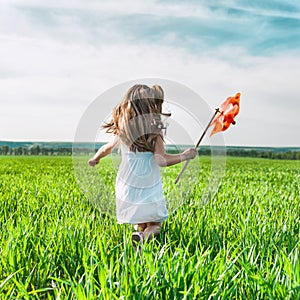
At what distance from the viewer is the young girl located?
334 cm

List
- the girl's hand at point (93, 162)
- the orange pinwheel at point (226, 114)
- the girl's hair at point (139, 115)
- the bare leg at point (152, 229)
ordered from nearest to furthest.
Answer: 1. the orange pinwheel at point (226, 114)
2. the girl's hair at point (139, 115)
3. the bare leg at point (152, 229)
4. the girl's hand at point (93, 162)

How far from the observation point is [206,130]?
10.7ft

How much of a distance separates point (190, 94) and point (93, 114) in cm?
62

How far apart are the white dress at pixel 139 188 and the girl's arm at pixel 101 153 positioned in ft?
0.37

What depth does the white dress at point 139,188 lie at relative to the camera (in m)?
3.43

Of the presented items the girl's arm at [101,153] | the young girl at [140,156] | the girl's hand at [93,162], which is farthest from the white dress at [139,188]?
the girl's hand at [93,162]

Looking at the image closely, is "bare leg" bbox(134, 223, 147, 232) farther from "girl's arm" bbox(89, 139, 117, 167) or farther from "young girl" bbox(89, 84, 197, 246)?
"girl's arm" bbox(89, 139, 117, 167)

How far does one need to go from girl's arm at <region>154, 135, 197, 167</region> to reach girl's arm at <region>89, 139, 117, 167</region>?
1.19 feet

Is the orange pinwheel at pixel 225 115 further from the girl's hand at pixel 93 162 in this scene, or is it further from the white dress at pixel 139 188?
the girl's hand at pixel 93 162

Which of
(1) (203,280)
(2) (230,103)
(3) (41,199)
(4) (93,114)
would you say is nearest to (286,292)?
(1) (203,280)

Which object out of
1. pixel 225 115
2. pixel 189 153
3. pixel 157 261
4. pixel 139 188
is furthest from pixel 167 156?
Result: pixel 157 261

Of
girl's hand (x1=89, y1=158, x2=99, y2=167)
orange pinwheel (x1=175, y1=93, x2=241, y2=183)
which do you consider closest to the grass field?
girl's hand (x1=89, y1=158, x2=99, y2=167)

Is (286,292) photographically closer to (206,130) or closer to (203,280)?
(203,280)

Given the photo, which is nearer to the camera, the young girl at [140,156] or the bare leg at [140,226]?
the young girl at [140,156]
